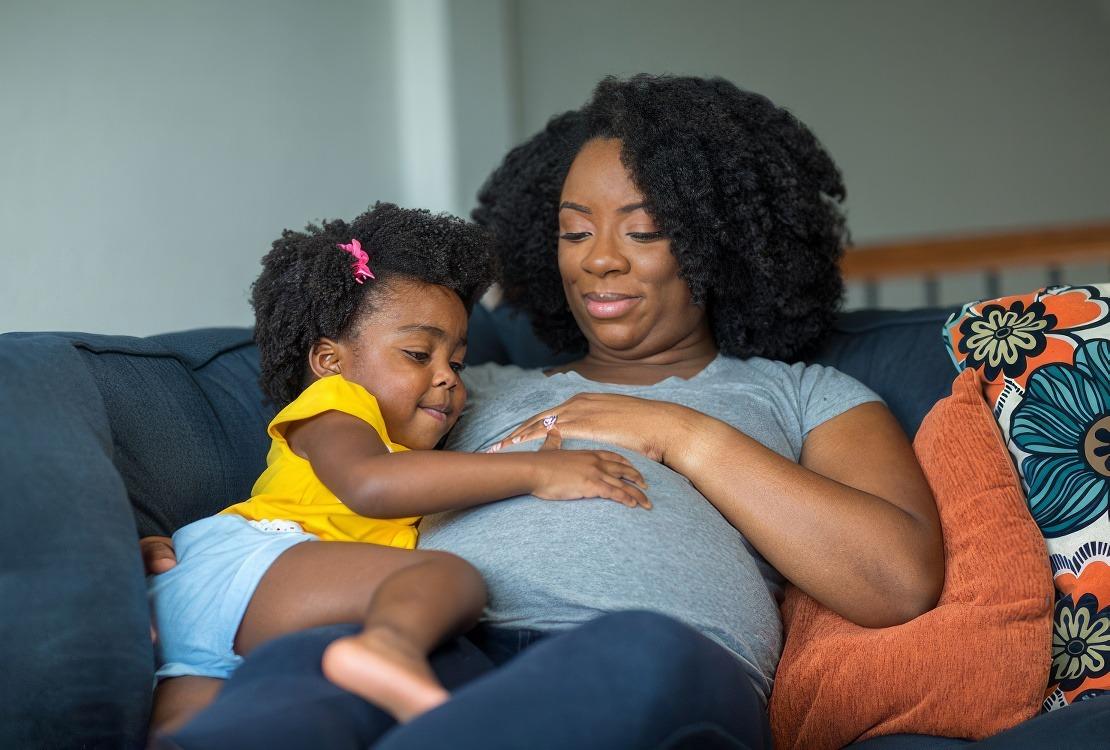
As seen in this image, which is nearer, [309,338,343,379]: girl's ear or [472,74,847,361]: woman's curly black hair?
[309,338,343,379]: girl's ear

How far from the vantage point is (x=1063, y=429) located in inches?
65.1

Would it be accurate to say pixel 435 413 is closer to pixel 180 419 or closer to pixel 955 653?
pixel 180 419

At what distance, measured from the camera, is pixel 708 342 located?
2.11 meters

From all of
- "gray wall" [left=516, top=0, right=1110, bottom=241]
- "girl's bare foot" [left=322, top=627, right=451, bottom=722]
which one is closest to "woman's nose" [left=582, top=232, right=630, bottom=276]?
"girl's bare foot" [left=322, top=627, right=451, bottom=722]

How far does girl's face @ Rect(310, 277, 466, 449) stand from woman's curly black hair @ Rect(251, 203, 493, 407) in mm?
22

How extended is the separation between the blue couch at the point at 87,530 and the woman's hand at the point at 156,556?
0.22ft

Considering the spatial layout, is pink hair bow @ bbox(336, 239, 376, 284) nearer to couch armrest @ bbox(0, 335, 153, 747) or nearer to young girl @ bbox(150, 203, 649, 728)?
young girl @ bbox(150, 203, 649, 728)

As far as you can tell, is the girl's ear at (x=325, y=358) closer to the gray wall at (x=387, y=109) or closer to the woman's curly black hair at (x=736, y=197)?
the woman's curly black hair at (x=736, y=197)

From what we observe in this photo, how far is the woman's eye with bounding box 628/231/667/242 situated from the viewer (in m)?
1.93

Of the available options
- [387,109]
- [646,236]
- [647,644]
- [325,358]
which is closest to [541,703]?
[647,644]

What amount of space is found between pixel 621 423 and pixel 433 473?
0.37 m

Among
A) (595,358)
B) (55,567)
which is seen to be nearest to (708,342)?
(595,358)

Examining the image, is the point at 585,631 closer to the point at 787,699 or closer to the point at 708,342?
the point at 787,699

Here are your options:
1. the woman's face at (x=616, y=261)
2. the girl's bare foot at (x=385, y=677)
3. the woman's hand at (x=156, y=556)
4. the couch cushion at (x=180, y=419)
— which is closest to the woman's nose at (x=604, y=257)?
Answer: the woman's face at (x=616, y=261)
